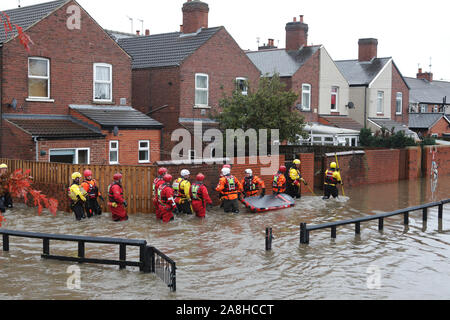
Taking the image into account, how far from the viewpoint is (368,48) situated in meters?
40.3

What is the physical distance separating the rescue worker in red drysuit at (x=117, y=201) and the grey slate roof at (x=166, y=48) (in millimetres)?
11949

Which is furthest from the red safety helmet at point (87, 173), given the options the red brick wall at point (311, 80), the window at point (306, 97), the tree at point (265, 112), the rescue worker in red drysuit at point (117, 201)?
the window at point (306, 97)

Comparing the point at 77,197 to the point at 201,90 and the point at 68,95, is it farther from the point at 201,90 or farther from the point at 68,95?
the point at 201,90

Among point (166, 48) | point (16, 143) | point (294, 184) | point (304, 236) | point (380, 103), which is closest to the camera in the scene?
point (304, 236)

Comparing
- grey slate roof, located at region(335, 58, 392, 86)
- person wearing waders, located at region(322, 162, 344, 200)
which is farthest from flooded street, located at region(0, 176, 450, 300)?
grey slate roof, located at region(335, 58, 392, 86)

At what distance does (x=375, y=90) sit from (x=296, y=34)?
7978 millimetres

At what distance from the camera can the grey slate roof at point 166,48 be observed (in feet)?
86.4

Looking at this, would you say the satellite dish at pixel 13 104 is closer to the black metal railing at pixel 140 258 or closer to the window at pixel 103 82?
the window at pixel 103 82

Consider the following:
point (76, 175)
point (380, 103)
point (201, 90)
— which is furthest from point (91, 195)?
point (380, 103)

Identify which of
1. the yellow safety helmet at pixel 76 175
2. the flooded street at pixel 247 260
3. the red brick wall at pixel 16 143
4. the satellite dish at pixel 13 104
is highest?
the satellite dish at pixel 13 104

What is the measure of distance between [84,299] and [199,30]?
69.5 feet

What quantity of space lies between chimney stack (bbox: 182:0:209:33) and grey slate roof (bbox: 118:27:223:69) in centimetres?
43

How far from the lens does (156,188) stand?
15.2 metres

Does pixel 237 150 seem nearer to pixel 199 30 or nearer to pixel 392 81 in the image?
pixel 199 30
